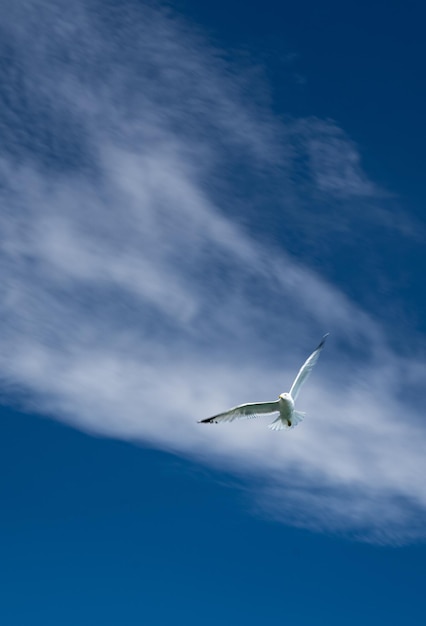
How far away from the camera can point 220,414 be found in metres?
47.2

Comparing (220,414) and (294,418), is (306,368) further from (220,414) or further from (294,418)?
(220,414)

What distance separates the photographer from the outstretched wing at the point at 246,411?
156 ft

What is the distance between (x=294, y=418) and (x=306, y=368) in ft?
14.5

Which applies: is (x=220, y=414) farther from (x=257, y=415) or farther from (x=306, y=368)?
(x=306, y=368)

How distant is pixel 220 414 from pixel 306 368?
782 cm

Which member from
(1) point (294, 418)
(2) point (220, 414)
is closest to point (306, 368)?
(1) point (294, 418)

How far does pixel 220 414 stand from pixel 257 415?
3650mm

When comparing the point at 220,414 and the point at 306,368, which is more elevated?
the point at 306,368

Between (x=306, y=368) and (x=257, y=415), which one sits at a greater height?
(x=306, y=368)

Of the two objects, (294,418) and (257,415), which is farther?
(257,415)

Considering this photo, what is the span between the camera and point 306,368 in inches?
1877

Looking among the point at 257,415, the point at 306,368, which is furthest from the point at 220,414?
the point at 306,368

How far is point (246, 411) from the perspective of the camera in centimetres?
4859

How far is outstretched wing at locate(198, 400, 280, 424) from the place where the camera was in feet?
156
